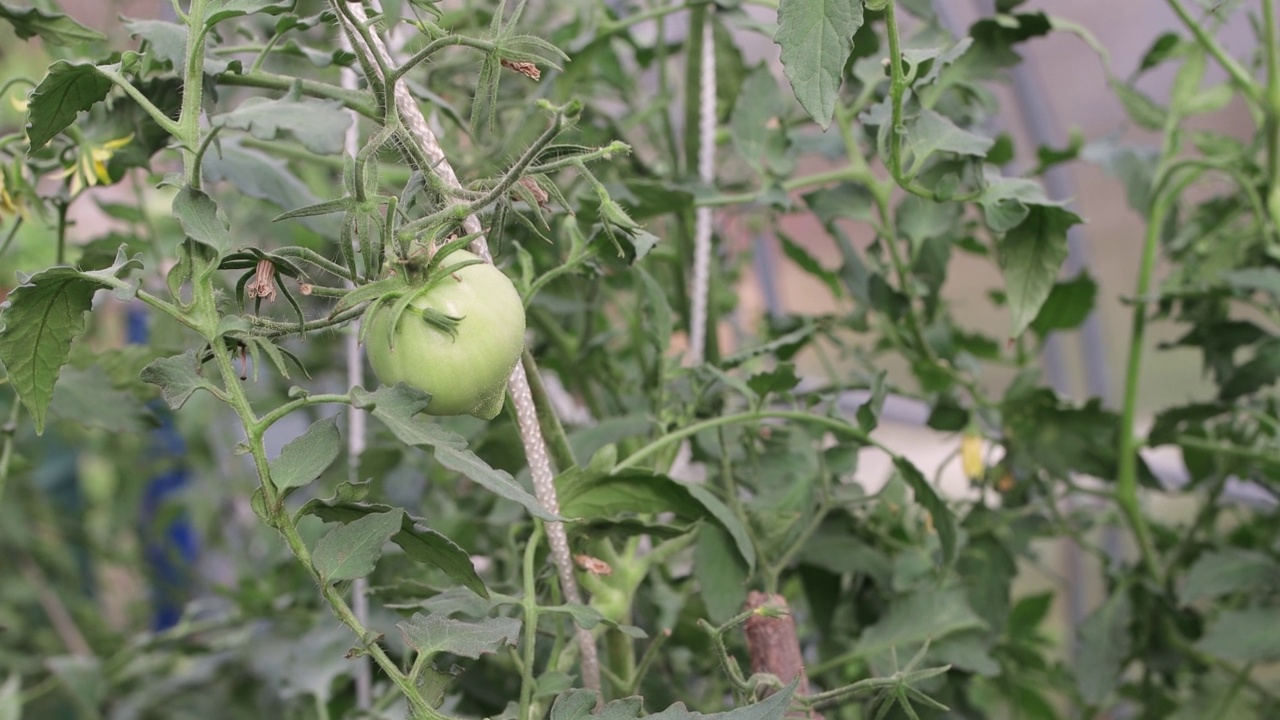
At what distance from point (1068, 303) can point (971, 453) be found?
14 cm

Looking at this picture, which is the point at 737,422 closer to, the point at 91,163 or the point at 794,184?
the point at 794,184

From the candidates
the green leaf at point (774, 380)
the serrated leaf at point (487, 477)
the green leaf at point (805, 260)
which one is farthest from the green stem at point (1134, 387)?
the serrated leaf at point (487, 477)

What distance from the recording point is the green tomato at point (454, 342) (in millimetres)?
Answer: 336

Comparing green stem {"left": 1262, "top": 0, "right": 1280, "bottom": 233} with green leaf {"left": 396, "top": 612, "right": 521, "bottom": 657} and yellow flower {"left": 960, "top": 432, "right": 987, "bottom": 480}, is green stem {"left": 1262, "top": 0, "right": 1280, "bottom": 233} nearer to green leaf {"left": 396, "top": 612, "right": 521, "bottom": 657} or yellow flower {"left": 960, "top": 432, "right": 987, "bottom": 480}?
yellow flower {"left": 960, "top": 432, "right": 987, "bottom": 480}

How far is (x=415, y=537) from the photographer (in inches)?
14.1

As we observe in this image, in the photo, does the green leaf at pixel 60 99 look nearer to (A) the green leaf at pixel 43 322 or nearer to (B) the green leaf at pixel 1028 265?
(A) the green leaf at pixel 43 322

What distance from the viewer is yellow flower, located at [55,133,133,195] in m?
0.51

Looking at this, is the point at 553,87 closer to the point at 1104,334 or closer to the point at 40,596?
the point at 40,596

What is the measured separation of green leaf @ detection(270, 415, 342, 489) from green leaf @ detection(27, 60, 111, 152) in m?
0.15

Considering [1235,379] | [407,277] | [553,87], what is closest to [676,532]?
[407,277]

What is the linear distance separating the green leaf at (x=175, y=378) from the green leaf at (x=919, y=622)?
407 mm

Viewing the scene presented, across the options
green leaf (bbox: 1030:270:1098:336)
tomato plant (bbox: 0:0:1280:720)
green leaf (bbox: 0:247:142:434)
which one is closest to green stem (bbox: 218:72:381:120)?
tomato plant (bbox: 0:0:1280:720)

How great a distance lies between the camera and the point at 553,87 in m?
0.71

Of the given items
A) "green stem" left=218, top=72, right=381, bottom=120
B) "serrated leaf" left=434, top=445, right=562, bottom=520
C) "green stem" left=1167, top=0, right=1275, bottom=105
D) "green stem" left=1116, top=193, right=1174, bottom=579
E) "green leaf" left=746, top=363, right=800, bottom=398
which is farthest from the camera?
"green stem" left=1116, top=193, right=1174, bottom=579
